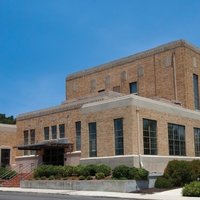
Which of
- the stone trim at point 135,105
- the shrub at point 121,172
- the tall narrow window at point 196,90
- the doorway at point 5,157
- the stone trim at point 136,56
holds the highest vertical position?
the stone trim at point 136,56

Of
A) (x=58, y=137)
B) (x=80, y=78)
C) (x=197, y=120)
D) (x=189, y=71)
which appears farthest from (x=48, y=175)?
(x=80, y=78)

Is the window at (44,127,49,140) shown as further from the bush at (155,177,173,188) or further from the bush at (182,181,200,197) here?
the bush at (182,181,200,197)

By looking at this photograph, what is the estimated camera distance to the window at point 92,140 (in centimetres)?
3831

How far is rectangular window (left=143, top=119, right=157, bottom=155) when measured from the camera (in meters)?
36.1

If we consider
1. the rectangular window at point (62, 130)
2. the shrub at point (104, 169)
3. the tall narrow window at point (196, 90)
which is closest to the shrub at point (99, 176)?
the shrub at point (104, 169)

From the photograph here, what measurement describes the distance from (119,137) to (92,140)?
353 centimetres

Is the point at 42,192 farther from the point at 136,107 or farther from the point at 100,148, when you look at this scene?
the point at 136,107

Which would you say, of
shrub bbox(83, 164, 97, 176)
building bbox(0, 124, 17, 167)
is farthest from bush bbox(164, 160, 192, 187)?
building bbox(0, 124, 17, 167)

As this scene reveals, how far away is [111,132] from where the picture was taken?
120ft

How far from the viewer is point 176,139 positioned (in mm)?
40031

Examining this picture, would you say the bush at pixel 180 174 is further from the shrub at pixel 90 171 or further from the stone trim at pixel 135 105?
the stone trim at pixel 135 105

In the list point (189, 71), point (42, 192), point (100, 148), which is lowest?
point (42, 192)

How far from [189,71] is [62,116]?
15286 mm

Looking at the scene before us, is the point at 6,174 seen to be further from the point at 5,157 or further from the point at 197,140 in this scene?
the point at 197,140
